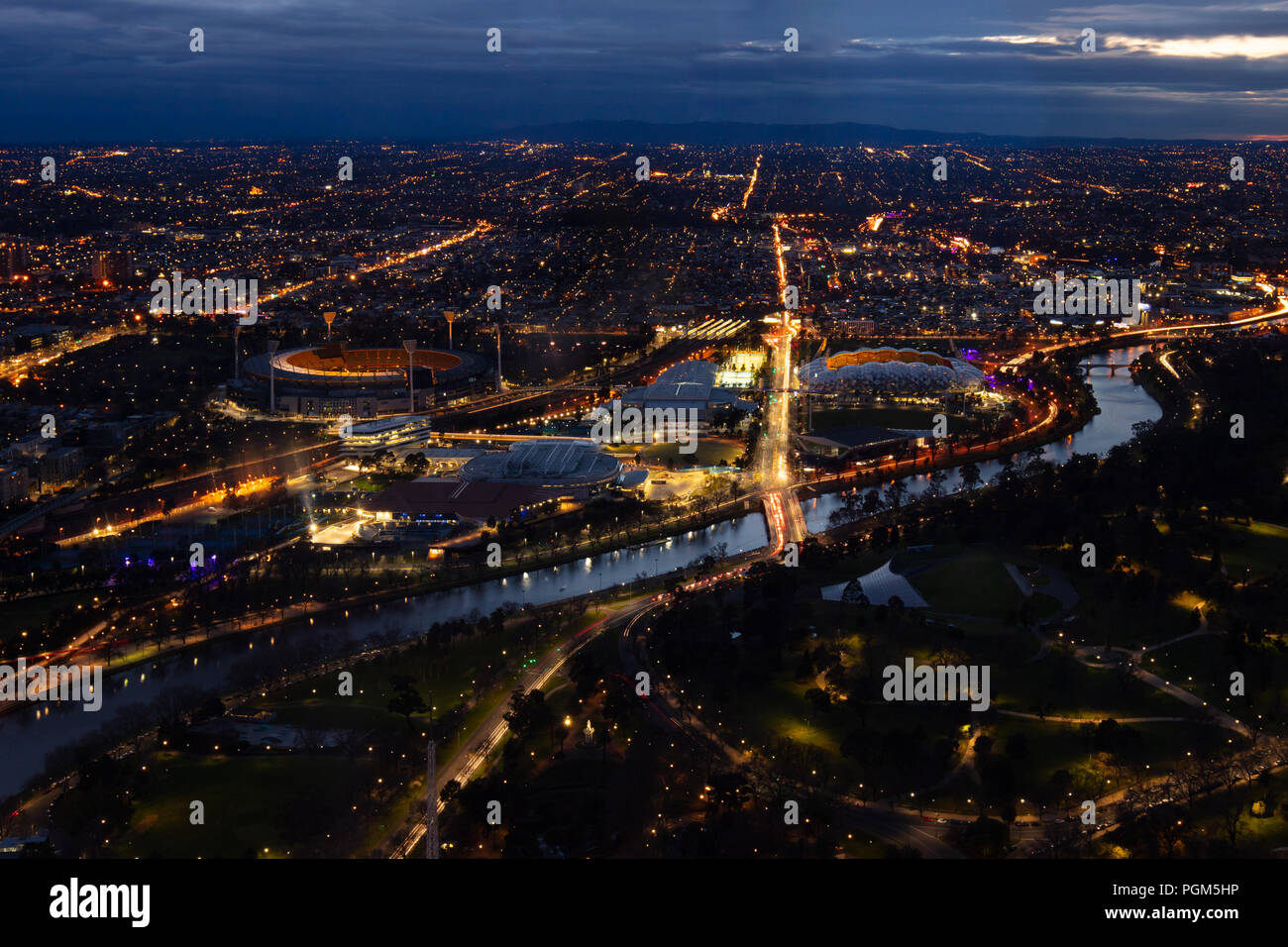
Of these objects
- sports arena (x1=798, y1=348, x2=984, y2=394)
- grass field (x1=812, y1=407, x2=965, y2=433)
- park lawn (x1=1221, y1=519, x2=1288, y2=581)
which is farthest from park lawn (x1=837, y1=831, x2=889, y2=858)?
sports arena (x1=798, y1=348, x2=984, y2=394)

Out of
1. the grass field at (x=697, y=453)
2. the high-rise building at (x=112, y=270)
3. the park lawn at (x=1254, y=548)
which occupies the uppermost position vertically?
the high-rise building at (x=112, y=270)

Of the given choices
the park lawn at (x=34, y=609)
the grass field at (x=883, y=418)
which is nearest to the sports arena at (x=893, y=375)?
the grass field at (x=883, y=418)

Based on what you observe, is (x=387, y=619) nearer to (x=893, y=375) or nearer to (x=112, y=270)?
(x=893, y=375)

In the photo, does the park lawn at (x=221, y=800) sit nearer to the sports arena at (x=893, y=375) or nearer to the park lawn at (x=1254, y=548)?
the park lawn at (x=1254, y=548)
